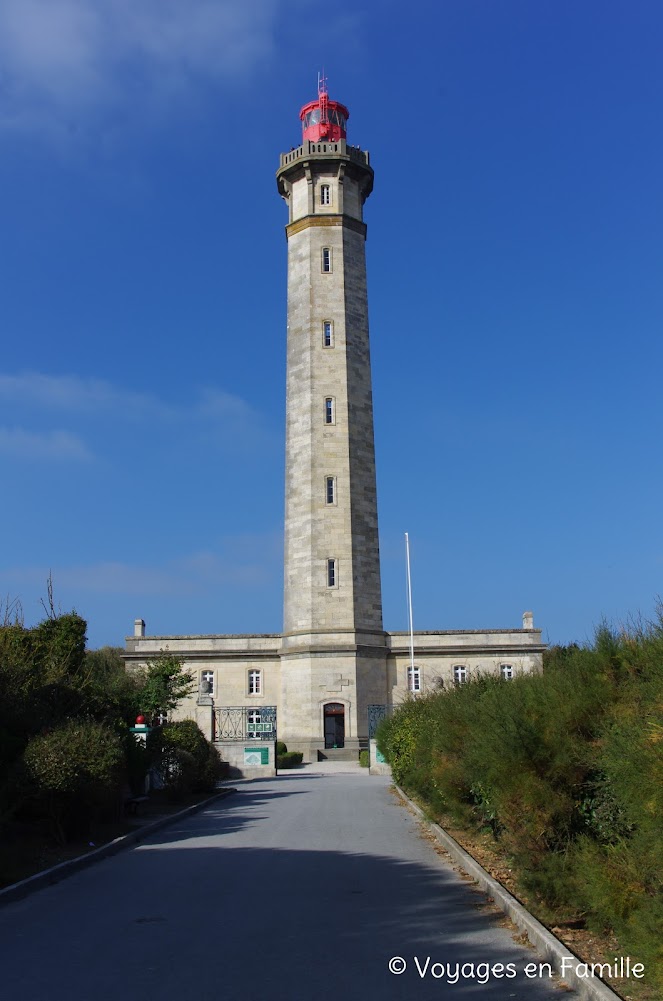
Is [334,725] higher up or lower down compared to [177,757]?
higher up

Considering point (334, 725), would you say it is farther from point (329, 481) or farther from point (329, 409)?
point (329, 409)

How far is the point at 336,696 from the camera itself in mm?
38688

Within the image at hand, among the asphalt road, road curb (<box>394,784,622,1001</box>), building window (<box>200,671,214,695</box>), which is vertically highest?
building window (<box>200,671,214,695</box>)

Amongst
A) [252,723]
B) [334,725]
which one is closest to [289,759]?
[334,725]

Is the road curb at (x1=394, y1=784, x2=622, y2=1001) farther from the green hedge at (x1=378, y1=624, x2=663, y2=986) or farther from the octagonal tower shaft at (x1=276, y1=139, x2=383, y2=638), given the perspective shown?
the octagonal tower shaft at (x1=276, y1=139, x2=383, y2=638)

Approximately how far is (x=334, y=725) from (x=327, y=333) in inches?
663

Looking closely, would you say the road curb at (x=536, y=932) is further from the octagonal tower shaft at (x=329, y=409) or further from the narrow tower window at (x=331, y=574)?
the octagonal tower shaft at (x=329, y=409)

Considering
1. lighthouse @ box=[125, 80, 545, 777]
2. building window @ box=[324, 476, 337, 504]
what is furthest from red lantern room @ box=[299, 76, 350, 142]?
building window @ box=[324, 476, 337, 504]

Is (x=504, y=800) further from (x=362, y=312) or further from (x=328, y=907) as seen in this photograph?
(x=362, y=312)

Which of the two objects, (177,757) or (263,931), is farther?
(177,757)

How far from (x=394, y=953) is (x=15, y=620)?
15.8 metres

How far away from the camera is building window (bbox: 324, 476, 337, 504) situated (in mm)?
38875

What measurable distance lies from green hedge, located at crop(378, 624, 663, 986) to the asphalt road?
732 millimetres

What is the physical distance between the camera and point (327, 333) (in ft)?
132
